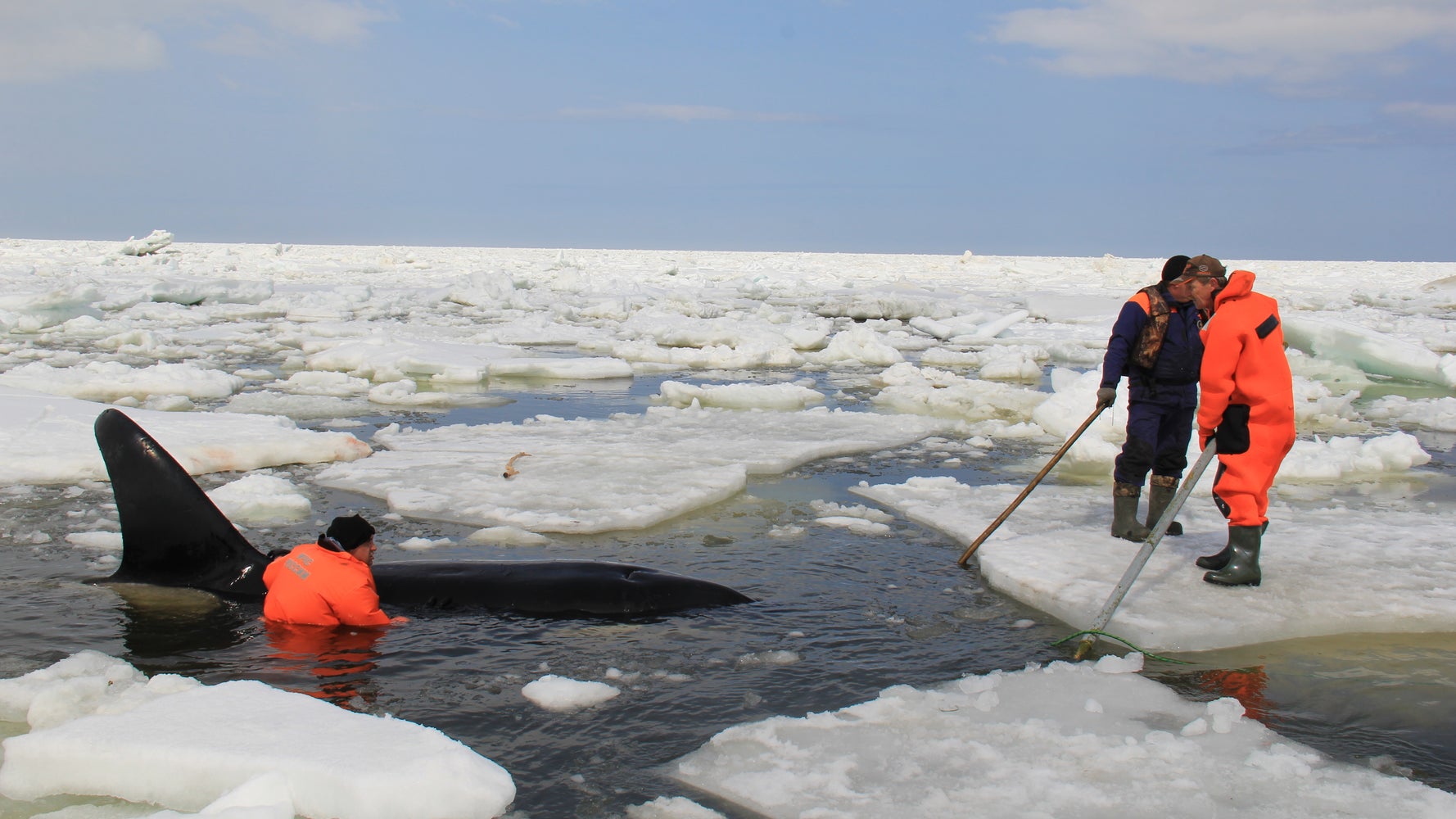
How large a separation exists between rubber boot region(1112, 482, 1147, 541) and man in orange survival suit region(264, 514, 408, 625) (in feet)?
12.2

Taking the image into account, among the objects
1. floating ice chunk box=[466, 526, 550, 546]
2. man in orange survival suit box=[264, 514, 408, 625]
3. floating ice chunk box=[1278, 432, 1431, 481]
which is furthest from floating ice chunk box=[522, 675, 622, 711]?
floating ice chunk box=[1278, 432, 1431, 481]

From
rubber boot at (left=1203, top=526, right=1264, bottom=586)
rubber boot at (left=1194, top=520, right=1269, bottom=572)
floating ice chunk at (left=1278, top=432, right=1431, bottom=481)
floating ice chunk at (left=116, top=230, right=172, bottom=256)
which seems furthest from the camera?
floating ice chunk at (left=116, top=230, right=172, bottom=256)

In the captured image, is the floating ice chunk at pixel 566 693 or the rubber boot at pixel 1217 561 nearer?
the floating ice chunk at pixel 566 693

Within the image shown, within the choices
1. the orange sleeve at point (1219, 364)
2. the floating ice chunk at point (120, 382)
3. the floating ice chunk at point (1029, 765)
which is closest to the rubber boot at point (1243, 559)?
the orange sleeve at point (1219, 364)

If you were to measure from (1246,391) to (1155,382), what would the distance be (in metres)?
1.03

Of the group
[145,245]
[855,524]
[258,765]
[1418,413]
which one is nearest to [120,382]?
[855,524]

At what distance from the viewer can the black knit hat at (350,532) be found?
4.63m

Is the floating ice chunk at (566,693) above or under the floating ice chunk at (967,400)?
under

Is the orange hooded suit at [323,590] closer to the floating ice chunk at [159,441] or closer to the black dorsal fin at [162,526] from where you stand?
the black dorsal fin at [162,526]

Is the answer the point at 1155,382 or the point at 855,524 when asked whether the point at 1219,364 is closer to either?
the point at 1155,382

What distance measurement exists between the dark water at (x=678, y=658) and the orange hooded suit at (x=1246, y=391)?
2.49ft

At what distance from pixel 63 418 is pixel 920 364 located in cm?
1176

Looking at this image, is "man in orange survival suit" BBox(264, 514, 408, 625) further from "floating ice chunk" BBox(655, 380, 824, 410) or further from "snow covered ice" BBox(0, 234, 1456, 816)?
"floating ice chunk" BBox(655, 380, 824, 410)

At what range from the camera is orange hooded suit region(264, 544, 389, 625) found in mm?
4551
